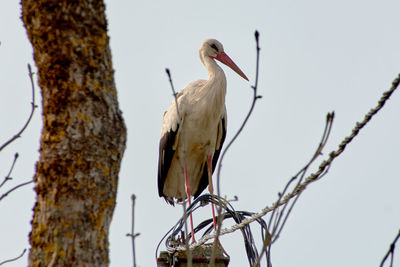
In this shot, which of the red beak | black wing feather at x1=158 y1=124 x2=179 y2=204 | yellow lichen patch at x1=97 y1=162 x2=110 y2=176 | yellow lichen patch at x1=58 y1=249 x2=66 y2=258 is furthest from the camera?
the red beak

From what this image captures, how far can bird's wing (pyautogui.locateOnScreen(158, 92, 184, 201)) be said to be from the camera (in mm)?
7062

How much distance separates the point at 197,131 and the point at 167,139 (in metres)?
0.38

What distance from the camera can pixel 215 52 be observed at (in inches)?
303

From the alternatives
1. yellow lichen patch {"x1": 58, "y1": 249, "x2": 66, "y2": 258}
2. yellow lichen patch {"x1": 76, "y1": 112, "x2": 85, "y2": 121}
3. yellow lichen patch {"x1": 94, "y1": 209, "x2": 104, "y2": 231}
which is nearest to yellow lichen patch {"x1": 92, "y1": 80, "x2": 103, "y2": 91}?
yellow lichen patch {"x1": 76, "y1": 112, "x2": 85, "y2": 121}

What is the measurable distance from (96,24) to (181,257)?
192cm

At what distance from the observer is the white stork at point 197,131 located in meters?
7.02

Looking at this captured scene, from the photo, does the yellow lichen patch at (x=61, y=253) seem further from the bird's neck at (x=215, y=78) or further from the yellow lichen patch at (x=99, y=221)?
the bird's neck at (x=215, y=78)

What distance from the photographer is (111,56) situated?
2578 mm

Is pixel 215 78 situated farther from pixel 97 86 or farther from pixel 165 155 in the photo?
pixel 97 86

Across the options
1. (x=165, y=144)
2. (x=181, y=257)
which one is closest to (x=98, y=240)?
(x=181, y=257)

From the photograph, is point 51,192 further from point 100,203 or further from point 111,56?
point 111,56

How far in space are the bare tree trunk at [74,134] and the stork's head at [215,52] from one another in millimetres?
5110

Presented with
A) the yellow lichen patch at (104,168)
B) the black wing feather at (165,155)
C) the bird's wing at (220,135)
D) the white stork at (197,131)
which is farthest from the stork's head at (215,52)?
the yellow lichen patch at (104,168)

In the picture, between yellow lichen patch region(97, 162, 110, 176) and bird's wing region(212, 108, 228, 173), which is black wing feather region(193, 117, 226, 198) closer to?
bird's wing region(212, 108, 228, 173)
